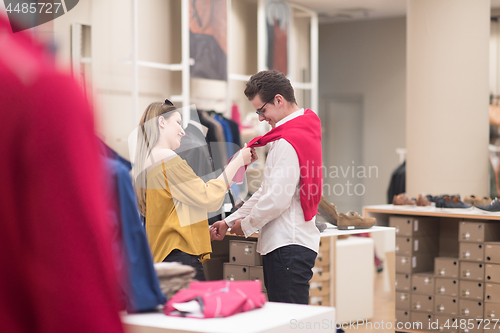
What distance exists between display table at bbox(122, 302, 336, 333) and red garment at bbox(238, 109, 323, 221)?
736 millimetres

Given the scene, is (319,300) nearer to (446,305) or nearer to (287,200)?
(446,305)

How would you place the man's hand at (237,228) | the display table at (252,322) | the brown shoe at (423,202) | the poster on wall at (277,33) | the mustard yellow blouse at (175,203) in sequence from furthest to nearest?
1. the poster on wall at (277,33)
2. the brown shoe at (423,202)
3. the man's hand at (237,228)
4. the mustard yellow blouse at (175,203)
5. the display table at (252,322)

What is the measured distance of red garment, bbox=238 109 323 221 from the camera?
2.01m

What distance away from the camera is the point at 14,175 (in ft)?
1.19

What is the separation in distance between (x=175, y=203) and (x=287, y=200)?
0.42 metres

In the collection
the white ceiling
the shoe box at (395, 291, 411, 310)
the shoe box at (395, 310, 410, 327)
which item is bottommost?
the shoe box at (395, 310, 410, 327)

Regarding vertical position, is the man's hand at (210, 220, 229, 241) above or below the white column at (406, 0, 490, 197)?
below

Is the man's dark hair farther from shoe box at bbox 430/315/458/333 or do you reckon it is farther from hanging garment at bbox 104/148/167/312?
shoe box at bbox 430/315/458/333

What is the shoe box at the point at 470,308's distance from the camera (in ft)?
11.4

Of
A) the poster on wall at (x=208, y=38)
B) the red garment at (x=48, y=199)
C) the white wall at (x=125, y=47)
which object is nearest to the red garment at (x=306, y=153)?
the red garment at (x=48, y=199)

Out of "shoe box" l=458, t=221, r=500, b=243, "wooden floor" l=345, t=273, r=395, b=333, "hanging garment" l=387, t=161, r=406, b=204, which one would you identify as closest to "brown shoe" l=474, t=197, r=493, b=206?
"shoe box" l=458, t=221, r=500, b=243

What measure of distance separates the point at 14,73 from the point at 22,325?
0.18 metres

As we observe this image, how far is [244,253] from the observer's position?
9.83ft

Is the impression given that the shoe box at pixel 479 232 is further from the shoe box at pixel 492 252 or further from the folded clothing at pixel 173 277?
the folded clothing at pixel 173 277
